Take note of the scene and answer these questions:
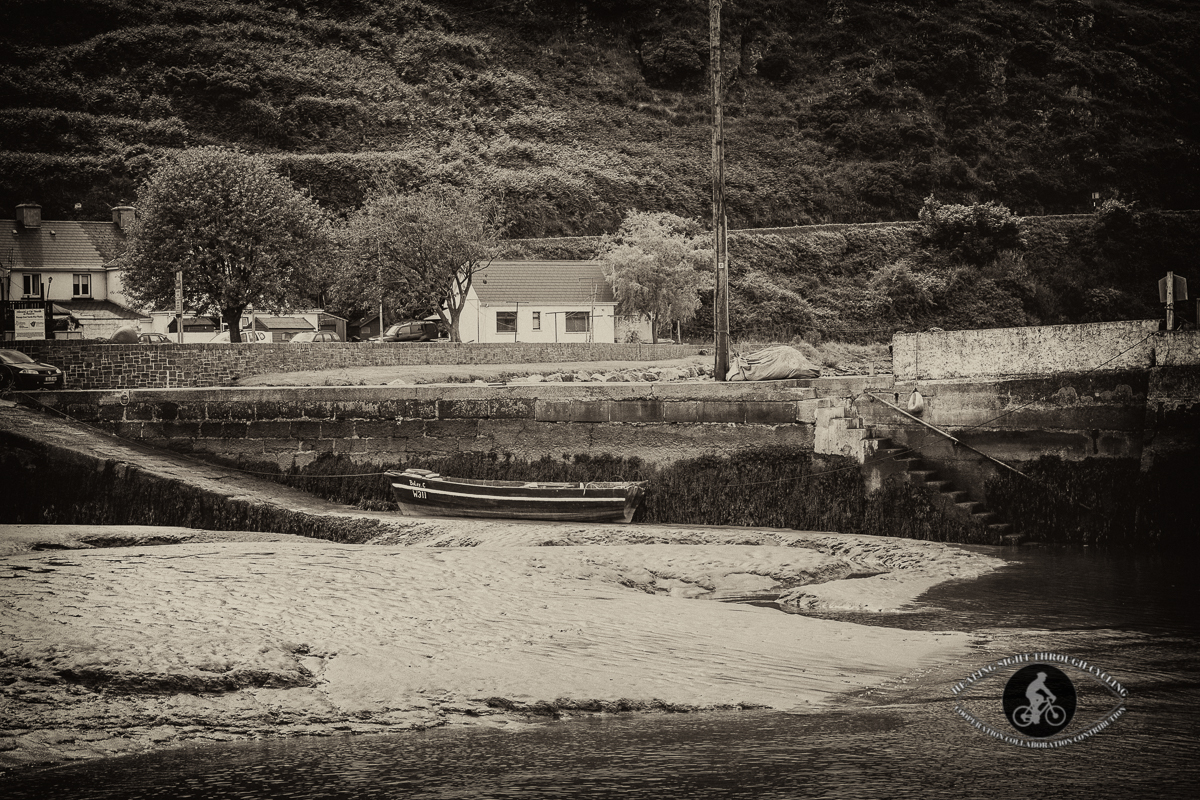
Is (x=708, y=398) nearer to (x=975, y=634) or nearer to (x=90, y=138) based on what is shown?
(x=975, y=634)

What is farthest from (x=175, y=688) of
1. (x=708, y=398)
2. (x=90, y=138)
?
(x=90, y=138)

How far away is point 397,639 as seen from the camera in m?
10.4

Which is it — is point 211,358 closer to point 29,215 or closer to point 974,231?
point 29,215

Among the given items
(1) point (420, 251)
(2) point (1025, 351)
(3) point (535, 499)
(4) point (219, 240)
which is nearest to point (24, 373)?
(4) point (219, 240)

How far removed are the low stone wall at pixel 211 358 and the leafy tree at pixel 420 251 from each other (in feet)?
35.5

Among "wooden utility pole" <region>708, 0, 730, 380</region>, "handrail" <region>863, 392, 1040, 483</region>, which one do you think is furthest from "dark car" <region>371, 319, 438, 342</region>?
"handrail" <region>863, 392, 1040, 483</region>

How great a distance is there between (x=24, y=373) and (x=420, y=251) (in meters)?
20.0

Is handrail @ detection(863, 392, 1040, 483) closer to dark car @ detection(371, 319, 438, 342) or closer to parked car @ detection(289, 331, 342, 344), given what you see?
parked car @ detection(289, 331, 342, 344)

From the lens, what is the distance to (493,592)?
496 inches

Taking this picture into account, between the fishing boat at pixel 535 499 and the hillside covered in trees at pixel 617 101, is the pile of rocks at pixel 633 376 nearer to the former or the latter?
the fishing boat at pixel 535 499

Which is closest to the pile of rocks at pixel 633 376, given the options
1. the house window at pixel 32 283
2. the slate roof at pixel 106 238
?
the house window at pixel 32 283

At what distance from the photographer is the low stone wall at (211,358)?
27359 mm

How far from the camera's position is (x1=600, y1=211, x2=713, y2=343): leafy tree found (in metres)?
48.7

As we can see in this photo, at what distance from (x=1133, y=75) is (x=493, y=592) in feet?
312
